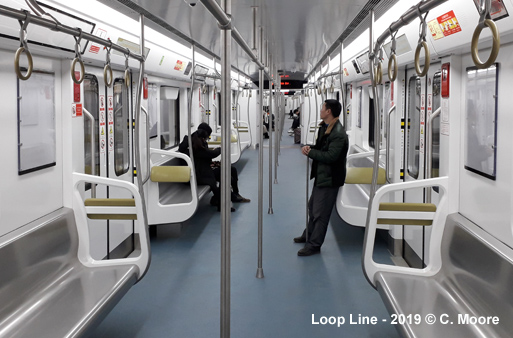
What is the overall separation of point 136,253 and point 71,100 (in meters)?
2.24

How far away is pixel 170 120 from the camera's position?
840cm

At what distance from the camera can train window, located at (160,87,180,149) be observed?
793 centimetres

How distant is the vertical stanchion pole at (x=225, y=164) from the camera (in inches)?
91.8

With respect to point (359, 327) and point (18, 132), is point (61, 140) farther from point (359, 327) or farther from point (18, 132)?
point (359, 327)

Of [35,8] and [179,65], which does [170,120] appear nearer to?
[179,65]

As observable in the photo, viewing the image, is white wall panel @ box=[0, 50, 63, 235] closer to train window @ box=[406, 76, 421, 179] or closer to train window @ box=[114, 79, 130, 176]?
train window @ box=[114, 79, 130, 176]

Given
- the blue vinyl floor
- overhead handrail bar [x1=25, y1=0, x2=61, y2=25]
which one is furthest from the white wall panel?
the blue vinyl floor

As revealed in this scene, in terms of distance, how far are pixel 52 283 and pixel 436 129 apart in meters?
3.36

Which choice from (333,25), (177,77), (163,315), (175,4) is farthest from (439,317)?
(177,77)

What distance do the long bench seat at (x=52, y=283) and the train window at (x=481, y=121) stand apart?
251 centimetres

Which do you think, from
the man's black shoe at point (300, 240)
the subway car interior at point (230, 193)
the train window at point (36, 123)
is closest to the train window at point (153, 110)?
the subway car interior at point (230, 193)

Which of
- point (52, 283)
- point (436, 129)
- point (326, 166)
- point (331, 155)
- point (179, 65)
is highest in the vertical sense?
point (179, 65)

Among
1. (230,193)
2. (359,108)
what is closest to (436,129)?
(230,193)

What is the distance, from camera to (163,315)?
379cm
